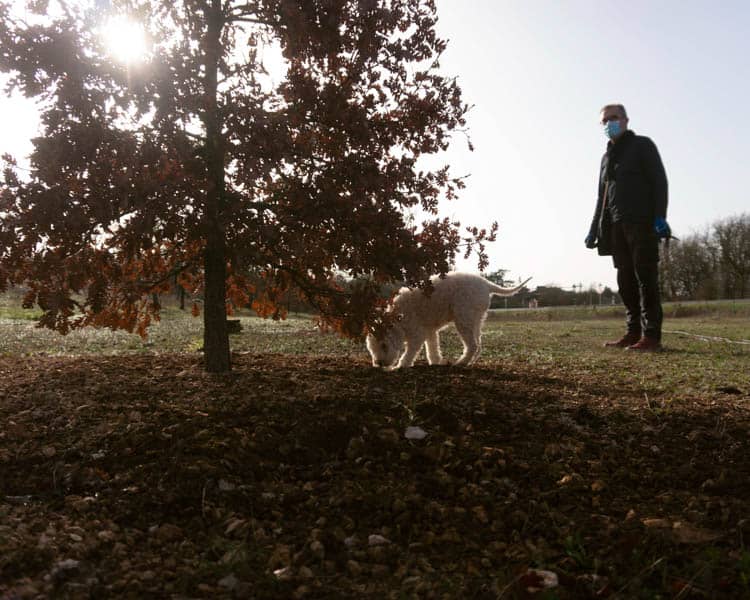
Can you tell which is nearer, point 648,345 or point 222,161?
point 222,161

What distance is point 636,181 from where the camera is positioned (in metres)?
7.83

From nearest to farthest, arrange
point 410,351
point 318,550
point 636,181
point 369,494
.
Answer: point 318,550 < point 369,494 < point 410,351 < point 636,181

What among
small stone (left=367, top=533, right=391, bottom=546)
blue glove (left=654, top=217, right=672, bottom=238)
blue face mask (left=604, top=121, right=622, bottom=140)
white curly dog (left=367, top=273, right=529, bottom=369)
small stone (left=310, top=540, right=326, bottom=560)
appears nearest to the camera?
small stone (left=310, top=540, right=326, bottom=560)

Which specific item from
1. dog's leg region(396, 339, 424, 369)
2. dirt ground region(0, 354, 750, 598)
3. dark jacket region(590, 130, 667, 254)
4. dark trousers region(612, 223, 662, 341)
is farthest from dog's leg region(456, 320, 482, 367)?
dark jacket region(590, 130, 667, 254)

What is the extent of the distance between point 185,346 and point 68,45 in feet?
23.4

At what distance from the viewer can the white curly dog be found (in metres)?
6.89

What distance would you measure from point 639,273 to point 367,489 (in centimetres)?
659

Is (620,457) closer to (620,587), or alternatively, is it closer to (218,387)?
(620,587)

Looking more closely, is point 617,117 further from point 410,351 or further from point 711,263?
point 711,263

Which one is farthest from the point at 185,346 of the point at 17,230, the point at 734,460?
the point at 734,460

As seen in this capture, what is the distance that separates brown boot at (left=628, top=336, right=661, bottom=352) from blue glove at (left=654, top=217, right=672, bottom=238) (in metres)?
1.61

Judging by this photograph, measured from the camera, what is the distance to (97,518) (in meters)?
2.54

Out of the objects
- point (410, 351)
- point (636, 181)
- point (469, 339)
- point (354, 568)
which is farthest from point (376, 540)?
point (636, 181)

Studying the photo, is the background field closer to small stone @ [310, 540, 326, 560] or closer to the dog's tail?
small stone @ [310, 540, 326, 560]
